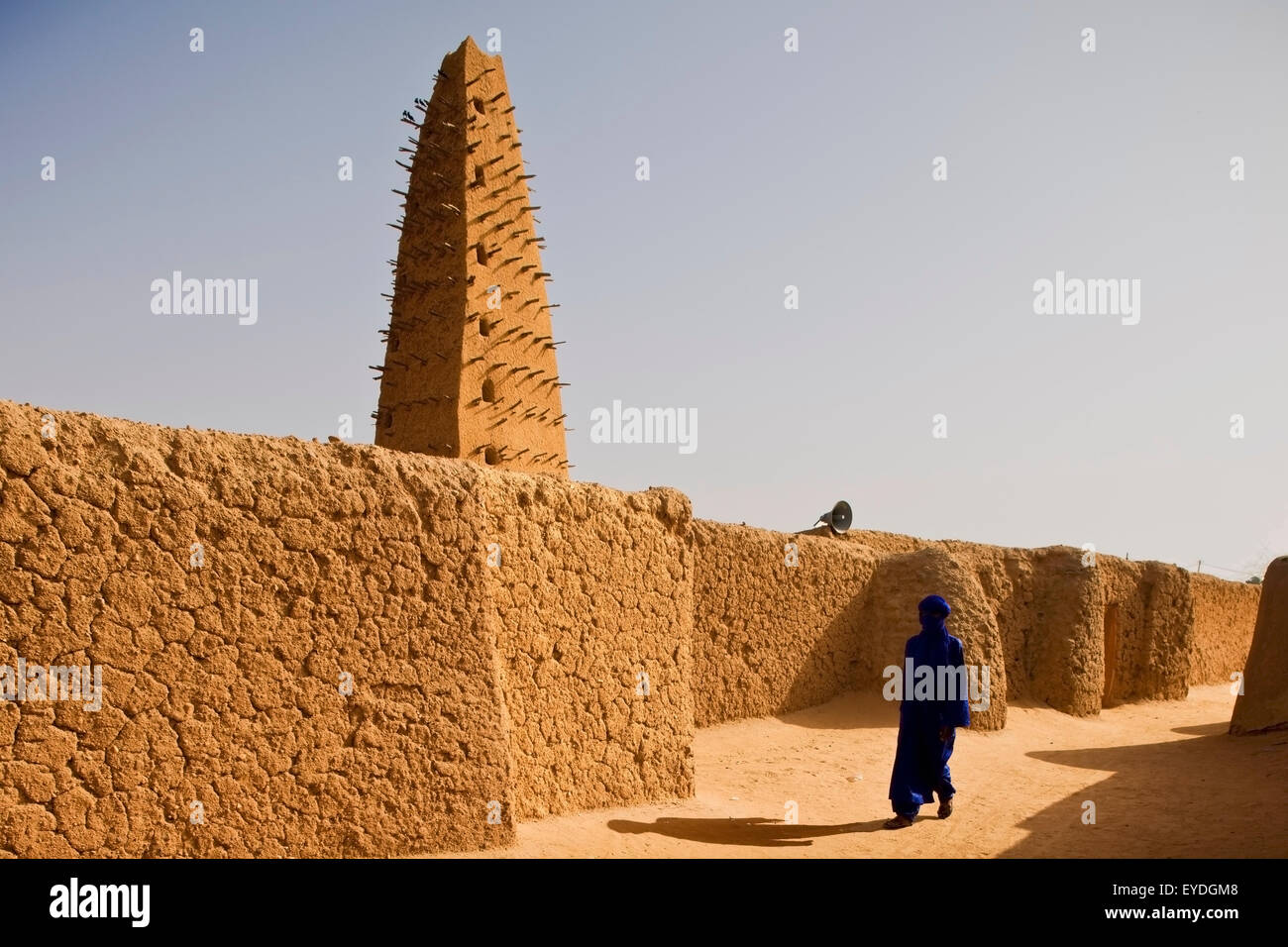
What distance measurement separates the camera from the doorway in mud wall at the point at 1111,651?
55.2 feet

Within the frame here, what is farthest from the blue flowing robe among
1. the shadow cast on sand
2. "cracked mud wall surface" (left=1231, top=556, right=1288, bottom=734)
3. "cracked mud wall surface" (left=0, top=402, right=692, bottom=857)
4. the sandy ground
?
Answer: "cracked mud wall surface" (left=1231, top=556, right=1288, bottom=734)

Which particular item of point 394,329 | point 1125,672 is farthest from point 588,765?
point 1125,672

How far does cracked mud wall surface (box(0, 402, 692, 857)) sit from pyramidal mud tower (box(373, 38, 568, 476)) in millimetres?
8557

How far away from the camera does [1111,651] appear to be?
55.4 ft

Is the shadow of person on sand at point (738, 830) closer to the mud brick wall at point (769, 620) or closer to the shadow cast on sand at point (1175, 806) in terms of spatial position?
the shadow cast on sand at point (1175, 806)

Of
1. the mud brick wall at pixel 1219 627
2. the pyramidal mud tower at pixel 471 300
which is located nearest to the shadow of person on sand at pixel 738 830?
the pyramidal mud tower at pixel 471 300

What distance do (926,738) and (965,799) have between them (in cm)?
112

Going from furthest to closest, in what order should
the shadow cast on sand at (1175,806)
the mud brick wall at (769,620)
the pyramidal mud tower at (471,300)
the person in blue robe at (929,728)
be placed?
1. the pyramidal mud tower at (471,300)
2. the mud brick wall at (769,620)
3. the person in blue robe at (929,728)
4. the shadow cast on sand at (1175,806)

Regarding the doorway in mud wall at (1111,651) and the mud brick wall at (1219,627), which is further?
the mud brick wall at (1219,627)

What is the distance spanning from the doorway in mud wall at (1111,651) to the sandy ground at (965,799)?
3.13 m

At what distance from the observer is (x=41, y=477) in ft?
15.1

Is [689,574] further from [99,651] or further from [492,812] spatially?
[99,651]

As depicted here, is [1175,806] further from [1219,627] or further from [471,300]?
[1219,627]

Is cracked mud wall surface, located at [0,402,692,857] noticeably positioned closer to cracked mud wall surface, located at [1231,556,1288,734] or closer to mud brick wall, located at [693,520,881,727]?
mud brick wall, located at [693,520,881,727]
